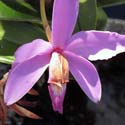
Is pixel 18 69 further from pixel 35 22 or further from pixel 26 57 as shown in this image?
pixel 35 22

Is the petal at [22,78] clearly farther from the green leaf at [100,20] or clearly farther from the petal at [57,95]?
the green leaf at [100,20]

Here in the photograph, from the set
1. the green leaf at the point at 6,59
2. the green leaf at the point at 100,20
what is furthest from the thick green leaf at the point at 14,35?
the green leaf at the point at 100,20

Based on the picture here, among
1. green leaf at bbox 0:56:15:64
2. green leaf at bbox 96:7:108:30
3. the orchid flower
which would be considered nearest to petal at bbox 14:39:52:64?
the orchid flower

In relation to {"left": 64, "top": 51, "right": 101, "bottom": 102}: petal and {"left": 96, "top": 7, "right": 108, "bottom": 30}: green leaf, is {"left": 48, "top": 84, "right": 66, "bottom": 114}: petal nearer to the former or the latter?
{"left": 64, "top": 51, "right": 101, "bottom": 102}: petal

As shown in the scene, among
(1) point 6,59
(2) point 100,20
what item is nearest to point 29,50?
(1) point 6,59

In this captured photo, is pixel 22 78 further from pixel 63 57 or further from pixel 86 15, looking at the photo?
pixel 86 15

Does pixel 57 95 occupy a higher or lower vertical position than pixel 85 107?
higher
